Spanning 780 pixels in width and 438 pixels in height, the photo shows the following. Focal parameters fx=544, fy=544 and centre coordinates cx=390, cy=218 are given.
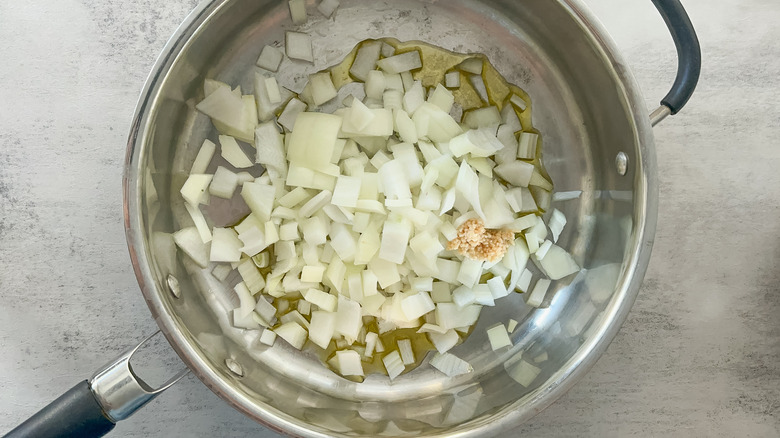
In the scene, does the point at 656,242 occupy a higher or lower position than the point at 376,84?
lower

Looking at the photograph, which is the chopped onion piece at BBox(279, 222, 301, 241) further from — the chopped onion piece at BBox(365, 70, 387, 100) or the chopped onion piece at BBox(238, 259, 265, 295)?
the chopped onion piece at BBox(365, 70, 387, 100)

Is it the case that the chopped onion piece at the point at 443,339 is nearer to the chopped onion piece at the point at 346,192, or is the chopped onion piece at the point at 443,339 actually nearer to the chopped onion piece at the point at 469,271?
the chopped onion piece at the point at 469,271

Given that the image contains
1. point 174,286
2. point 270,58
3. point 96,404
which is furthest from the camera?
point 270,58

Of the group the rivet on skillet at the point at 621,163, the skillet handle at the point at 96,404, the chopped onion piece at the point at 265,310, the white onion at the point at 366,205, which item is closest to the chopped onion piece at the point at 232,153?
the white onion at the point at 366,205

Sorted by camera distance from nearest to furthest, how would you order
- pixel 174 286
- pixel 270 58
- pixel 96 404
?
pixel 96 404 → pixel 174 286 → pixel 270 58

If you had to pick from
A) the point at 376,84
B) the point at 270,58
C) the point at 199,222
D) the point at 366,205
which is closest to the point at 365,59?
the point at 376,84

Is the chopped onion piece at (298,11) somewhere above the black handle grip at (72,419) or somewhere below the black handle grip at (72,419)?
above

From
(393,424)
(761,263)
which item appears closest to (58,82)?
(393,424)

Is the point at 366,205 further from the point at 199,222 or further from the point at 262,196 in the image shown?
the point at 199,222
